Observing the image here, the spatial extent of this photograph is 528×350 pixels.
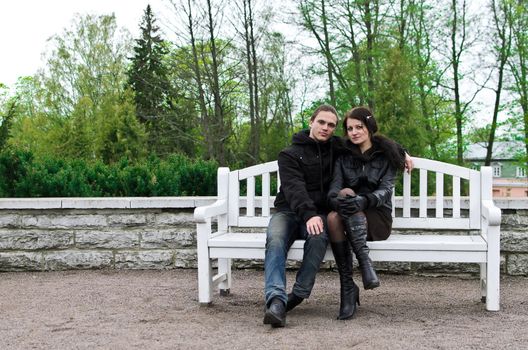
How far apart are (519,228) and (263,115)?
1859cm

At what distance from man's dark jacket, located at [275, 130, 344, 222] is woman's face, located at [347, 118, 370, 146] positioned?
3.7 inches

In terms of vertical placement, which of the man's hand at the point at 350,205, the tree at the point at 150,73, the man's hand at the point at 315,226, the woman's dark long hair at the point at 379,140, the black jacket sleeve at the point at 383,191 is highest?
the tree at the point at 150,73

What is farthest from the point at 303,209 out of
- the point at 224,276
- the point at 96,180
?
the point at 96,180

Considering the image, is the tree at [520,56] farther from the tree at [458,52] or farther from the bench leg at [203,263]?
the bench leg at [203,263]

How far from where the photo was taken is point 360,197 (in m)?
3.89

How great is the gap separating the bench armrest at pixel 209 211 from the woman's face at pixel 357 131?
1024mm

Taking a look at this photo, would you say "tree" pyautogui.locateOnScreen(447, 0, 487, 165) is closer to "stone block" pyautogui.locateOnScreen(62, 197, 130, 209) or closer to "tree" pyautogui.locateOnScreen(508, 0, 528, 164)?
"tree" pyautogui.locateOnScreen(508, 0, 528, 164)

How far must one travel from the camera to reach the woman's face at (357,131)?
13.6ft

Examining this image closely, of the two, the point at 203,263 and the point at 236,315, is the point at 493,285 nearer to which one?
the point at 236,315

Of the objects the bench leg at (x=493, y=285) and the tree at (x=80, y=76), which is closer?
the bench leg at (x=493, y=285)

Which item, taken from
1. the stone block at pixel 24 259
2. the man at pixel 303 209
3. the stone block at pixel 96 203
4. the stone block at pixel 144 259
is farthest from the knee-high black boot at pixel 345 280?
the stone block at pixel 24 259

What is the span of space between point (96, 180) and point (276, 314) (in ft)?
11.2

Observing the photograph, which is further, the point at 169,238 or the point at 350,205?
the point at 169,238

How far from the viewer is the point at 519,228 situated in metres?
5.09
